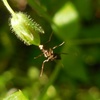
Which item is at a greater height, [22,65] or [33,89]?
[22,65]

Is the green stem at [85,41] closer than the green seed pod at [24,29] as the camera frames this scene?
No

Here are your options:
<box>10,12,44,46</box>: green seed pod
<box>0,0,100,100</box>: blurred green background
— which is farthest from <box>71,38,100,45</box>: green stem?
<box>10,12,44,46</box>: green seed pod

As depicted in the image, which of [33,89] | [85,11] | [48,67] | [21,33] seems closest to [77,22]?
[85,11]

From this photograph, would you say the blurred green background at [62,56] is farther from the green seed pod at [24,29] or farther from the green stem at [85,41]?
the green seed pod at [24,29]

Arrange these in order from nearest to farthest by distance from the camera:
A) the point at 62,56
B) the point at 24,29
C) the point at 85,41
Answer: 1. the point at 24,29
2. the point at 62,56
3. the point at 85,41

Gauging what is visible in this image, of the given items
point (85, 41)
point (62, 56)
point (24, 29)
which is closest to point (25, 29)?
point (24, 29)

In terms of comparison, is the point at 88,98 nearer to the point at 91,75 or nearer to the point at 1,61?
the point at 91,75

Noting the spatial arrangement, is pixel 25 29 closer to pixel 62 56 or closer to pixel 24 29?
pixel 24 29

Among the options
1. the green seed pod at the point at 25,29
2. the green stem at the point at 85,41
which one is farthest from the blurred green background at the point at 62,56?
the green seed pod at the point at 25,29

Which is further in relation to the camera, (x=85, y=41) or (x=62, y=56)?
(x=85, y=41)
